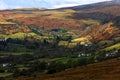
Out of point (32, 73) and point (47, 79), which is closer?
point (47, 79)

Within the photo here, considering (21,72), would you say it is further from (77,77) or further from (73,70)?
(77,77)

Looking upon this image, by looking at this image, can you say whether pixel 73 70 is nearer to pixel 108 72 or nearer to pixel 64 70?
pixel 64 70

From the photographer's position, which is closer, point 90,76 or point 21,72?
point 90,76

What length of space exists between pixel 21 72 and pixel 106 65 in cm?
4405

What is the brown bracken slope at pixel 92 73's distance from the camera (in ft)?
515

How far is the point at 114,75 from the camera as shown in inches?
6112

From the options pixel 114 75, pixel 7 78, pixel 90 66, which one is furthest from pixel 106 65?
pixel 7 78

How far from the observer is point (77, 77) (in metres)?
164

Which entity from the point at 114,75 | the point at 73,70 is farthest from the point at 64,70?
the point at 114,75

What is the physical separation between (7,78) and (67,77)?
3354 cm

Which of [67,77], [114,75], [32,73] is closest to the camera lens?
[114,75]

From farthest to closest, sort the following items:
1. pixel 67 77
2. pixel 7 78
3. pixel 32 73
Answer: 1. pixel 32 73
2. pixel 7 78
3. pixel 67 77

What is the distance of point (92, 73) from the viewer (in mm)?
171250

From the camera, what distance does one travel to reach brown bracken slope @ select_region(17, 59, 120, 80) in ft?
515
